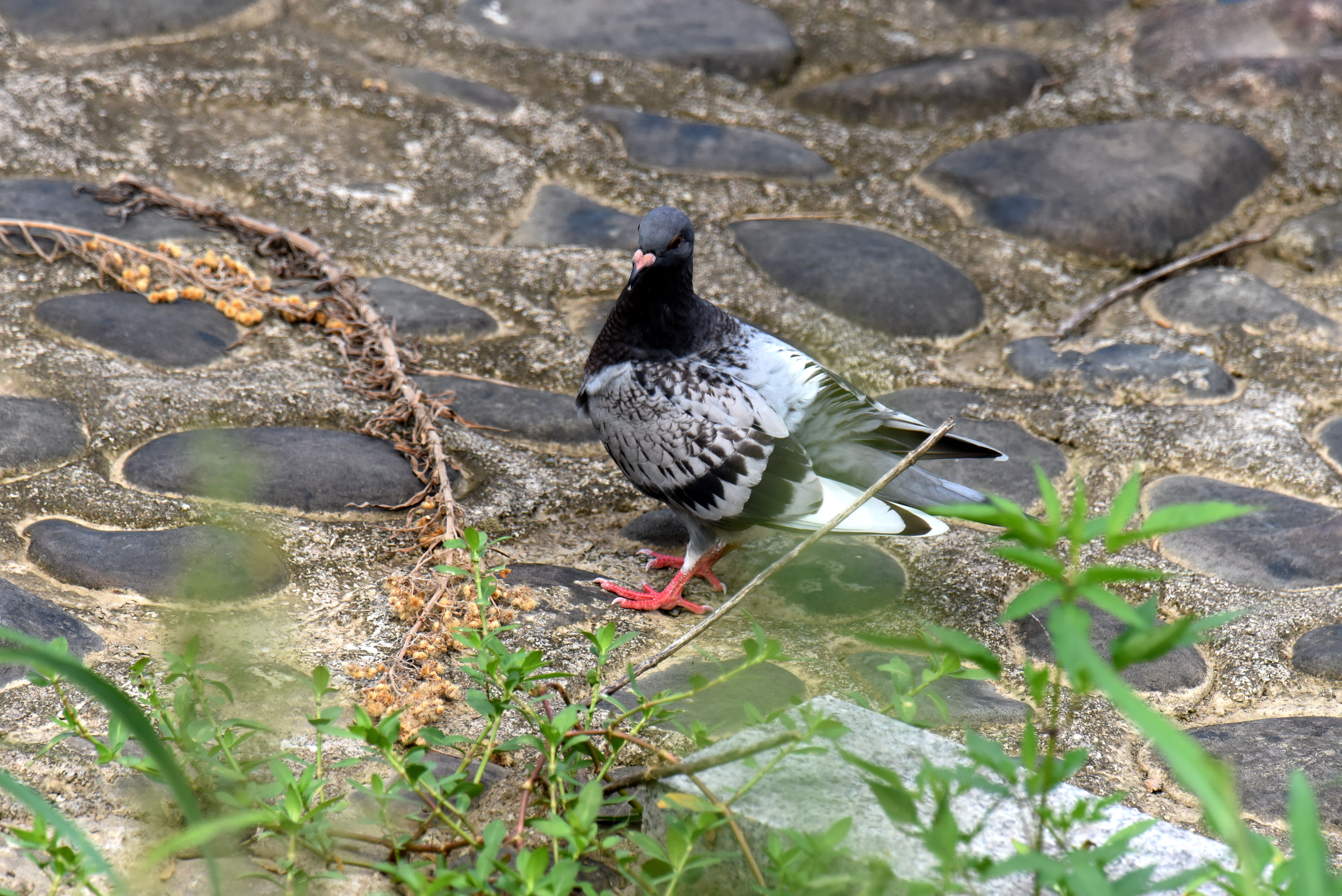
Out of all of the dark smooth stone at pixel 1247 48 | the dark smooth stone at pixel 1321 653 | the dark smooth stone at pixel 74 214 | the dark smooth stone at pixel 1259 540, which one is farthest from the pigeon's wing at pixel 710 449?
the dark smooth stone at pixel 1247 48

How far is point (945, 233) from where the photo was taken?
13.7 feet

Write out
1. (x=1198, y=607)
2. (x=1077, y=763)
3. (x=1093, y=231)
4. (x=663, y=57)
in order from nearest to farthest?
(x=1077, y=763) → (x=1198, y=607) → (x=1093, y=231) → (x=663, y=57)

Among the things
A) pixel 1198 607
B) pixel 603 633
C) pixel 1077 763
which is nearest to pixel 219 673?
pixel 603 633

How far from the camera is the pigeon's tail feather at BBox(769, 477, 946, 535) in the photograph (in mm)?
2539

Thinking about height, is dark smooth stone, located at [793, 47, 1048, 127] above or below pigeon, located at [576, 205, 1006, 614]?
above

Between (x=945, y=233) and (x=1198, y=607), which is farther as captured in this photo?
(x=945, y=233)

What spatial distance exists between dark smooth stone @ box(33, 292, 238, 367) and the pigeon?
1114mm

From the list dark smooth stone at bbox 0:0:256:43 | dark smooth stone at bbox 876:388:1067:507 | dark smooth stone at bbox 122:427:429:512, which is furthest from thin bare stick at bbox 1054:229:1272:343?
dark smooth stone at bbox 0:0:256:43

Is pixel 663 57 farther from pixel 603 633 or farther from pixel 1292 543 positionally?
pixel 603 633

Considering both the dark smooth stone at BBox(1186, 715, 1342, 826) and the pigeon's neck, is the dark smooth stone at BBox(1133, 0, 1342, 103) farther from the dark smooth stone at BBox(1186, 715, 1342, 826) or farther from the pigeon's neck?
the dark smooth stone at BBox(1186, 715, 1342, 826)

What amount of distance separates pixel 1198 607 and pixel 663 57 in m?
3.43

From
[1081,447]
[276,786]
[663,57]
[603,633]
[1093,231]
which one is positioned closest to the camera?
[276,786]

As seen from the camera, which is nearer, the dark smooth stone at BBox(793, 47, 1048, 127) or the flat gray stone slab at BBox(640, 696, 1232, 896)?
the flat gray stone slab at BBox(640, 696, 1232, 896)

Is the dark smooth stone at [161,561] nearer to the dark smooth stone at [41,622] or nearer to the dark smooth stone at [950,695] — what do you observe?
the dark smooth stone at [41,622]
